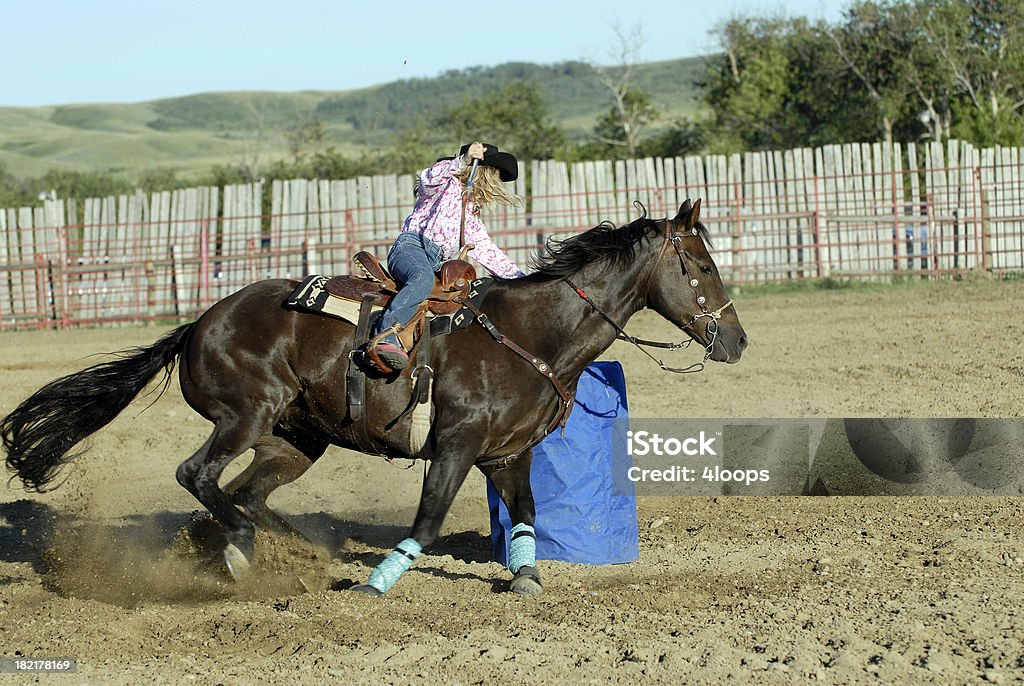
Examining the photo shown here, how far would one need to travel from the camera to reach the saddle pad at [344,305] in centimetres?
533

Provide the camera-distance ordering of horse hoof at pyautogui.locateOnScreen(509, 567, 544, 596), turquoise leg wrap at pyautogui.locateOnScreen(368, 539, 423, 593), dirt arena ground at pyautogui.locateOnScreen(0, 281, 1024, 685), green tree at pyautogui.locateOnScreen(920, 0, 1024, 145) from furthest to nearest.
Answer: green tree at pyautogui.locateOnScreen(920, 0, 1024, 145), horse hoof at pyautogui.locateOnScreen(509, 567, 544, 596), turquoise leg wrap at pyautogui.locateOnScreen(368, 539, 423, 593), dirt arena ground at pyautogui.locateOnScreen(0, 281, 1024, 685)

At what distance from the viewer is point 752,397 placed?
33.4 ft

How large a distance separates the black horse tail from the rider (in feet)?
4.46

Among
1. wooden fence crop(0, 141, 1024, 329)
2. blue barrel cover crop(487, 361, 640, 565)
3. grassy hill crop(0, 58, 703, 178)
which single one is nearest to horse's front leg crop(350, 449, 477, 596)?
blue barrel cover crop(487, 361, 640, 565)

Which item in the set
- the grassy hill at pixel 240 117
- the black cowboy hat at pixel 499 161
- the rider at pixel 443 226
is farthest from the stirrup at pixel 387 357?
the grassy hill at pixel 240 117

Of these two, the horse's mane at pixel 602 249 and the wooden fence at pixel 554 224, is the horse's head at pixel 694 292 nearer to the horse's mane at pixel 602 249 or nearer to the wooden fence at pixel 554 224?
the horse's mane at pixel 602 249

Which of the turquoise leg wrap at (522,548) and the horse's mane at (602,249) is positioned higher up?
the horse's mane at (602,249)

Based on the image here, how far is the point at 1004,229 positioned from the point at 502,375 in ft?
51.3

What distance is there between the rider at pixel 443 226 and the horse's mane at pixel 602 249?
0.26m

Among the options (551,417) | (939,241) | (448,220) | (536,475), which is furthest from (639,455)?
(939,241)

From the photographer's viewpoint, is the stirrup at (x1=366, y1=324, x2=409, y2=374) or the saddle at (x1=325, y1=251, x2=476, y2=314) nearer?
the stirrup at (x1=366, y1=324, x2=409, y2=374)

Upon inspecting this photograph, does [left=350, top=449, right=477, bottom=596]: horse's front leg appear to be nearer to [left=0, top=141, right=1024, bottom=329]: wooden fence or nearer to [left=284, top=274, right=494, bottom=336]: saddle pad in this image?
[left=284, top=274, right=494, bottom=336]: saddle pad

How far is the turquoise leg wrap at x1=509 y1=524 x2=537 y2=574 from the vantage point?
17.6 ft

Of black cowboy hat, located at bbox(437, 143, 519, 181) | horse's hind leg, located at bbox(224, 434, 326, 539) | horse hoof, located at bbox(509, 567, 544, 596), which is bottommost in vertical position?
horse hoof, located at bbox(509, 567, 544, 596)
